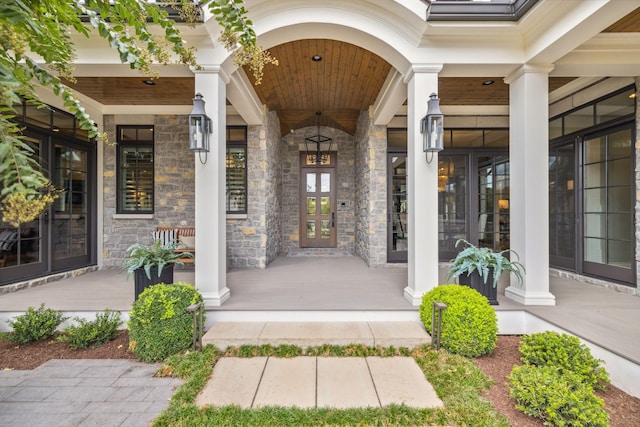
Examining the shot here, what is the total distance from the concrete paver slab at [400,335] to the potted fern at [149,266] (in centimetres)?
212

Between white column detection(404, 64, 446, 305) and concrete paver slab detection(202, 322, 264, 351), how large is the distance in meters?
1.61

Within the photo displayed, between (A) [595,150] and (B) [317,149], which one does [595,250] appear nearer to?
(A) [595,150]

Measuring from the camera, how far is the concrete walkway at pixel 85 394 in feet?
6.36

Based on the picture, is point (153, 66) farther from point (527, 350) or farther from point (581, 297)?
point (581, 297)

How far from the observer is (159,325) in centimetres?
260

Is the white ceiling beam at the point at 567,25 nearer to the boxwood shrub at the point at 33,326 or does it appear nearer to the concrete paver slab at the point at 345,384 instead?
the concrete paver slab at the point at 345,384

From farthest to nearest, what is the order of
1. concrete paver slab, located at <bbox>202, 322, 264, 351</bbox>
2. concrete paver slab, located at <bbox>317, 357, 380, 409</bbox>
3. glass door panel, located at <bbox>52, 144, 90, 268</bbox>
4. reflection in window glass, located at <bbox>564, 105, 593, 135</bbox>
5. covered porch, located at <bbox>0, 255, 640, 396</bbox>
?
glass door panel, located at <bbox>52, 144, 90, 268</bbox>
reflection in window glass, located at <bbox>564, 105, 593, 135</bbox>
concrete paver slab, located at <bbox>202, 322, 264, 351</bbox>
covered porch, located at <bbox>0, 255, 640, 396</bbox>
concrete paver slab, located at <bbox>317, 357, 380, 409</bbox>

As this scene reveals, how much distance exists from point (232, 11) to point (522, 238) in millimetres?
3399

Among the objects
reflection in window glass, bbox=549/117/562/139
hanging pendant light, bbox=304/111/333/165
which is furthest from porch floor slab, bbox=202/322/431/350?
hanging pendant light, bbox=304/111/333/165

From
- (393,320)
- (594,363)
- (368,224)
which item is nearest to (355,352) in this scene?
(393,320)

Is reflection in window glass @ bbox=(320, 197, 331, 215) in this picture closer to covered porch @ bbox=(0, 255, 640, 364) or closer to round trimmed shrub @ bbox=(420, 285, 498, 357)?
covered porch @ bbox=(0, 255, 640, 364)

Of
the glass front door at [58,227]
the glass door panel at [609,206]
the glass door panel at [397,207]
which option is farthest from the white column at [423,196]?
the glass front door at [58,227]

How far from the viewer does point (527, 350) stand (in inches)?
93.3

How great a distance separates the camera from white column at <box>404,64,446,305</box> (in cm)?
324
